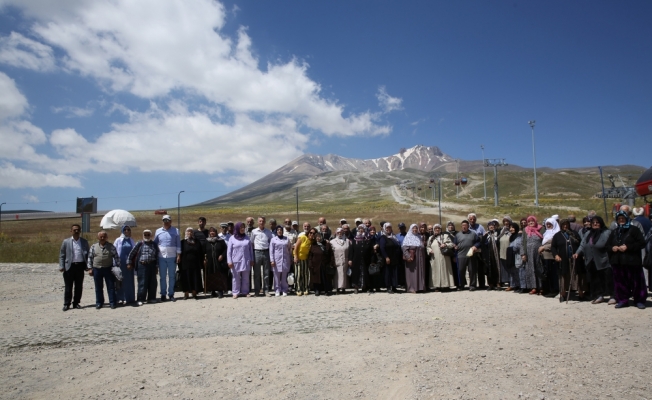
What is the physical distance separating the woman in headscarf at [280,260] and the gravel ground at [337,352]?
1.85m

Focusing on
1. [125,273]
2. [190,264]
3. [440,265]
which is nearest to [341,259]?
[440,265]

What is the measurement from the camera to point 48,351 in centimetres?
636

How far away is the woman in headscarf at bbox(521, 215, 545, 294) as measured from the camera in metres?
10.0

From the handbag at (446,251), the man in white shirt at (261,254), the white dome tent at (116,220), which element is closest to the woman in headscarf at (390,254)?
the handbag at (446,251)

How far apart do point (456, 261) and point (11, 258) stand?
81.7 feet

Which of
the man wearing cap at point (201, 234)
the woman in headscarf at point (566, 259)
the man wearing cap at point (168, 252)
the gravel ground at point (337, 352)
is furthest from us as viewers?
the man wearing cap at point (201, 234)

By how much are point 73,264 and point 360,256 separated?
6.63 m

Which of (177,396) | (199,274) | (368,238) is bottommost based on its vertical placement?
(177,396)

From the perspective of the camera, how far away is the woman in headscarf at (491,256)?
36.6 ft

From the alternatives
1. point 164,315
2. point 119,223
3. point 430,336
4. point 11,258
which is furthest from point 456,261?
point 119,223

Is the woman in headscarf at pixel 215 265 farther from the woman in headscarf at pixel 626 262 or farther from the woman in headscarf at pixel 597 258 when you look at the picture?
the woman in headscarf at pixel 626 262

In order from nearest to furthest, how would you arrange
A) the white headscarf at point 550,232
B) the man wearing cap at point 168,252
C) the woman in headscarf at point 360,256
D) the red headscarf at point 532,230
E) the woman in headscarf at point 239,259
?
the white headscarf at point 550,232
the red headscarf at point 532,230
the man wearing cap at point 168,252
the woman in headscarf at point 239,259
the woman in headscarf at point 360,256

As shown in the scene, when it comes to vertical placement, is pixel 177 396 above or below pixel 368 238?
below

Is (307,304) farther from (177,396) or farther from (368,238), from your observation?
(177,396)
